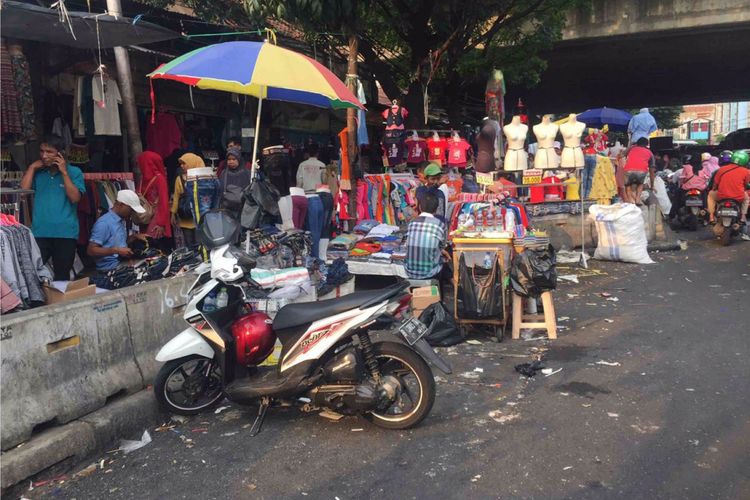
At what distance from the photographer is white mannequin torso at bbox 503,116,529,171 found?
37.4 ft

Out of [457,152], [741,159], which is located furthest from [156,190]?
[741,159]

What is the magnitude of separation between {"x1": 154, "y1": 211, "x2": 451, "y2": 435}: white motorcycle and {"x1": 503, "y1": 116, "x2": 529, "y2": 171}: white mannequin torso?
7.63m

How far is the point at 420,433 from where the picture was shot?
4160 mm

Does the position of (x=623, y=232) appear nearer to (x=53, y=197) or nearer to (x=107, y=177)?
(x=107, y=177)

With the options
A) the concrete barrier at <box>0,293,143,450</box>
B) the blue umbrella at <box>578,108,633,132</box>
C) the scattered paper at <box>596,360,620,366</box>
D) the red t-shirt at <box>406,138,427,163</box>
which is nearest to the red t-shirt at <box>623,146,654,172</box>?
the red t-shirt at <box>406,138,427,163</box>

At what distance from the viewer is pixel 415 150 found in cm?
1203

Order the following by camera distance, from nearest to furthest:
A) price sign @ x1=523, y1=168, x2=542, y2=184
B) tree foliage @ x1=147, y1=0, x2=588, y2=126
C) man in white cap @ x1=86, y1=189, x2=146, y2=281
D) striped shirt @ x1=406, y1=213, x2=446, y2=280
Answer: man in white cap @ x1=86, y1=189, x2=146, y2=281, striped shirt @ x1=406, y1=213, x2=446, y2=280, tree foliage @ x1=147, y1=0, x2=588, y2=126, price sign @ x1=523, y1=168, x2=542, y2=184

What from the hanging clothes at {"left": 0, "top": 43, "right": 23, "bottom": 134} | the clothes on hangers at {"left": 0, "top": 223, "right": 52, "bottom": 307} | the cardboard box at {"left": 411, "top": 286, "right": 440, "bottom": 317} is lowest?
the cardboard box at {"left": 411, "top": 286, "right": 440, "bottom": 317}

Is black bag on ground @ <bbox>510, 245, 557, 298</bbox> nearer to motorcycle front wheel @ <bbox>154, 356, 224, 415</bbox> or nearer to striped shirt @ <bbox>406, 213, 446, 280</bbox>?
striped shirt @ <bbox>406, 213, 446, 280</bbox>

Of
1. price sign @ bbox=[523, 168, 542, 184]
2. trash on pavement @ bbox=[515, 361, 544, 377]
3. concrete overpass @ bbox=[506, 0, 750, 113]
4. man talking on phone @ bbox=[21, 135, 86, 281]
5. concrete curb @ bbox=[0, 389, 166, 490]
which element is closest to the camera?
concrete curb @ bbox=[0, 389, 166, 490]

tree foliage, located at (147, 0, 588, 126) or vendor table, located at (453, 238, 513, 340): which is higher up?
tree foliage, located at (147, 0, 588, 126)

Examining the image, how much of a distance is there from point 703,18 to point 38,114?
1538 centimetres

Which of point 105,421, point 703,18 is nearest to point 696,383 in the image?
point 105,421

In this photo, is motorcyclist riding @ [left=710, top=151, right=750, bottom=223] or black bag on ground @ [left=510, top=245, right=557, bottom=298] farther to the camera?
motorcyclist riding @ [left=710, top=151, right=750, bottom=223]
